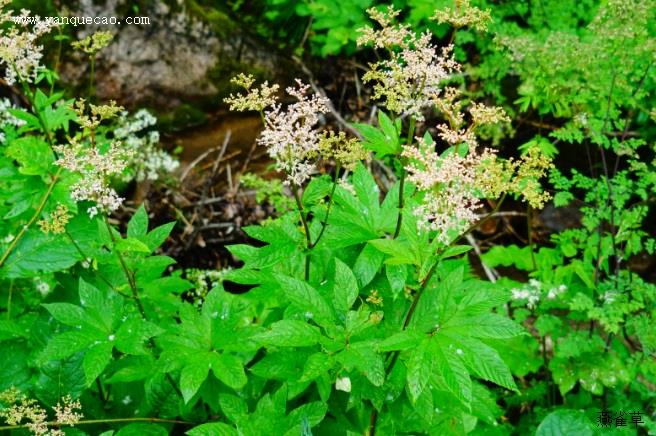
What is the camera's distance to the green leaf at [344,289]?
1754mm

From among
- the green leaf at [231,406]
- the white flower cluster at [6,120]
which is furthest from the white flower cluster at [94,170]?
the white flower cluster at [6,120]

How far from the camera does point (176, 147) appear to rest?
17.7ft

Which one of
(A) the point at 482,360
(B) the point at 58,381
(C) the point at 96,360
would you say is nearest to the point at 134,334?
(C) the point at 96,360

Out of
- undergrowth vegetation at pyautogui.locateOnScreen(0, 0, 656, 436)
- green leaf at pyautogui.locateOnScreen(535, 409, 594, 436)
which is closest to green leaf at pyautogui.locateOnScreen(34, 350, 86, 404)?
undergrowth vegetation at pyautogui.locateOnScreen(0, 0, 656, 436)

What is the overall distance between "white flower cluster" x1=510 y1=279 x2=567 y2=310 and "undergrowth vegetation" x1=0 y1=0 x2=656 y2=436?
2 centimetres

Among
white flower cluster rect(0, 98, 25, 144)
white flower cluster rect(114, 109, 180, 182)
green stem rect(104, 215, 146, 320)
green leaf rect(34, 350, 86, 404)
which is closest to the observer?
green stem rect(104, 215, 146, 320)

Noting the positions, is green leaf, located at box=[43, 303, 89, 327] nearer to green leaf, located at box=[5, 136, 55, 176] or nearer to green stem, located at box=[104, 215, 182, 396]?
green stem, located at box=[104, 215, 182, 396]

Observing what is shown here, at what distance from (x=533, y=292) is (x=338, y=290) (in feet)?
5.54

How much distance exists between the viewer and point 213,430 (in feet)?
6.04

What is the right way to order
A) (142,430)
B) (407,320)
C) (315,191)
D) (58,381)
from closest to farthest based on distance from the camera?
(407,320) < (315,191) < (142,430) < (58,381)

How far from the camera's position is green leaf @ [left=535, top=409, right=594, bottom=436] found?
2.34m

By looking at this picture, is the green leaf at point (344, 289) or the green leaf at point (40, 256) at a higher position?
the green leaf at point (344, 289)

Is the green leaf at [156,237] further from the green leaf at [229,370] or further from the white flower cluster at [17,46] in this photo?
the white flower cluster at [17,46]

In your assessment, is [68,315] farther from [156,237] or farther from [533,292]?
[533,292]
